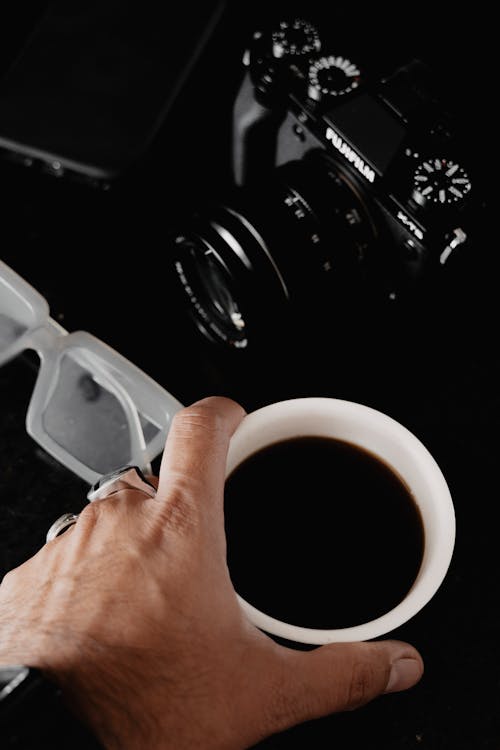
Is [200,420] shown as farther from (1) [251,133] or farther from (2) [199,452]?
(1) [251,133]

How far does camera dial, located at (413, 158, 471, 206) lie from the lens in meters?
0.48

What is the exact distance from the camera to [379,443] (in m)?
0.41

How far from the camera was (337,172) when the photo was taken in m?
0.54

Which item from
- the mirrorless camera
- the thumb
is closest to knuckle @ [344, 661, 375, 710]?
the thumb

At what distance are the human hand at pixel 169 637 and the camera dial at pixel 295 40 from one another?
284 millimetres

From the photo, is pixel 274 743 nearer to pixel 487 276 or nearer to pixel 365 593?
pixel 365 593

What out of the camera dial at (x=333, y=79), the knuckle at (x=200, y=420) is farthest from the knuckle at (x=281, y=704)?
the camera dial at (x=333, y=79)

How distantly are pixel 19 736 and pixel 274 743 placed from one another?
0.68ft

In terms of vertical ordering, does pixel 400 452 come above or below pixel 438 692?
above

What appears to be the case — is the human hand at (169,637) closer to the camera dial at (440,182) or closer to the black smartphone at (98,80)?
the camera dial at (440,182)

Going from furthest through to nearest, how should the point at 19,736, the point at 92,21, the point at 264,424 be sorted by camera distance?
the point at 92,21, the point at 264,424, the point at 19,736

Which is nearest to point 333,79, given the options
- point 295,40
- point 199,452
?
point 295,40

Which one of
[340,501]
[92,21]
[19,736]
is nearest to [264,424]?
[340,501]

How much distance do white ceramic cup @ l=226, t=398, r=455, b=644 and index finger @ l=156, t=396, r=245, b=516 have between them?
0.02 metres
